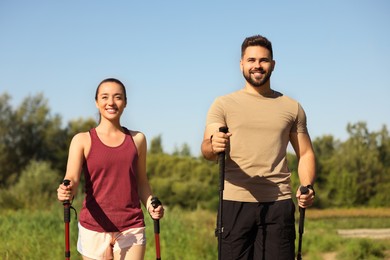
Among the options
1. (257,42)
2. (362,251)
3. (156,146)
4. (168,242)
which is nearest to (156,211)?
(257,42)

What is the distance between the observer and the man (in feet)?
13.4

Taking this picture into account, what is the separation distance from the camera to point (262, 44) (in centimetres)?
419

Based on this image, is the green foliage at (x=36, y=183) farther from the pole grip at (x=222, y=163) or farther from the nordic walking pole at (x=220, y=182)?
the pole grip at (x=222, y=163)

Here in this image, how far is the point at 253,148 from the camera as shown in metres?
4.08

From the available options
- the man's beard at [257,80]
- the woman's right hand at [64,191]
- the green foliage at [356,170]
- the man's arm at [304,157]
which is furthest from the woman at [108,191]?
the green foliage at [356,170]

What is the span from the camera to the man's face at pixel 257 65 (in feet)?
13.6

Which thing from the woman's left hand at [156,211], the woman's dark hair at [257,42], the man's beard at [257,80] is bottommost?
the woman's left hand at [156,211]

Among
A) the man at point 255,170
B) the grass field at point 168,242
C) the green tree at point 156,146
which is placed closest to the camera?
the man at point 255,170

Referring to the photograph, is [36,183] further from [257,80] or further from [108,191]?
[257,80]

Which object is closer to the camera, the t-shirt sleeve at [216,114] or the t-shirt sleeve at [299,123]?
the t-shirt sleeve at [216,114]

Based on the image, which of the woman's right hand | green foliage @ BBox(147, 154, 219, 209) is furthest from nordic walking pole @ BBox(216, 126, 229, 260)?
green foliage @ BBox(147, 154, 219, 209)

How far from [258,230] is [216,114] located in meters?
0.80

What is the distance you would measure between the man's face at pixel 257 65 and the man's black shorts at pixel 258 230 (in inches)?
31.5

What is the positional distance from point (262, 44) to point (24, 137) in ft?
109
